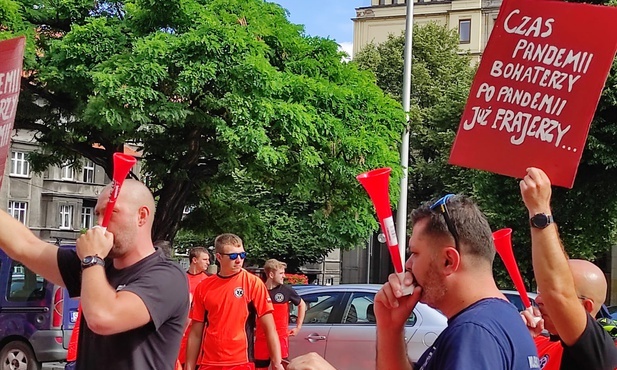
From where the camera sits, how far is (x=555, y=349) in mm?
3250

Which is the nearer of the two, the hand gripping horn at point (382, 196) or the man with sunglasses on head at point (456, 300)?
the man with sunglasses on head at point (456, 300)

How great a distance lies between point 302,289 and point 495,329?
9173 mm

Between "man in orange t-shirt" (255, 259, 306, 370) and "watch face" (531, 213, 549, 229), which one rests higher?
"watch face" (531, 213, 549, 229)

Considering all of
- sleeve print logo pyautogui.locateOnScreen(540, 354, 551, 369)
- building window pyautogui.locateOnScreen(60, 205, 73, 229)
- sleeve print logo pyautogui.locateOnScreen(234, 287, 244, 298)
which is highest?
building window pyautogui.locateOnScreen(60, 205, 73, 229)

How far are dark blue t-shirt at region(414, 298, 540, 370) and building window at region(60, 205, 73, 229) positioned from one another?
51.8 m

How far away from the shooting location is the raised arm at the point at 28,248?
361 centimetres

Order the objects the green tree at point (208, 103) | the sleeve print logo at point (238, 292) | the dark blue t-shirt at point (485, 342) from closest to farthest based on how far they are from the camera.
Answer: the dark blue t-shirt at point (485, 342) < the sleeve print logo at point (238, 292) < the green tree at point (208, 103)

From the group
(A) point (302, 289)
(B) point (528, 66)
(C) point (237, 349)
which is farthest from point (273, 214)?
(B) point (528, 66)

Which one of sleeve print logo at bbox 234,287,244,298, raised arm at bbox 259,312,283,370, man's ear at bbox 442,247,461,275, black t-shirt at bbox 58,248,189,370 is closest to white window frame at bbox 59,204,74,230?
sleeve print logo at bbox 234,287,244,298

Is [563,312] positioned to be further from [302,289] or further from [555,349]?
[302,289]

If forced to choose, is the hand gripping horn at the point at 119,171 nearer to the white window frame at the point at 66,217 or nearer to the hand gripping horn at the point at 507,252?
the hand gripping horn at the point at 507,252

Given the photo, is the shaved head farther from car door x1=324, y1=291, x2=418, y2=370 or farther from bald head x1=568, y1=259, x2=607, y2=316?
car door x1=324, y1=291, x2=418, y2=370

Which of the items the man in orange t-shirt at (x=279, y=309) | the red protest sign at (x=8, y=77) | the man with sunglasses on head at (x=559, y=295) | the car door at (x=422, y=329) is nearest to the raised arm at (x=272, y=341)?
the man in orange t-shirt at (x=279, y=309)

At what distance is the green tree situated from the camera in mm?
16203
